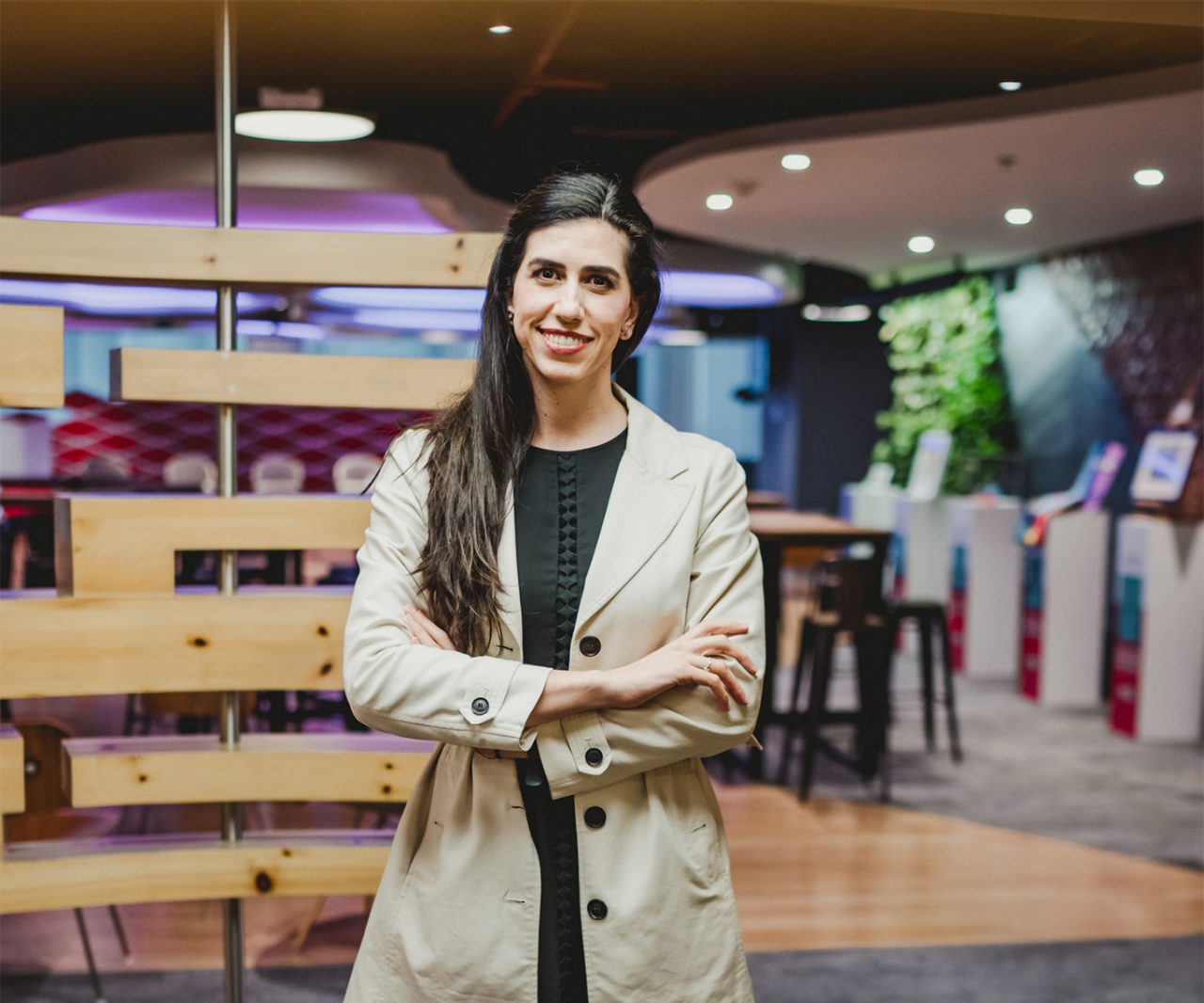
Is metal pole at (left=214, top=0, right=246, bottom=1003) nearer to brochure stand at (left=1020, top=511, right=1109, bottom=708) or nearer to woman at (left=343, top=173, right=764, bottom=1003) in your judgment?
woman at (left=343, top=173, right=764, bottom=1003)

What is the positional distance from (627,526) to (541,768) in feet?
1.08

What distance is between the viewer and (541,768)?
5.27 feet

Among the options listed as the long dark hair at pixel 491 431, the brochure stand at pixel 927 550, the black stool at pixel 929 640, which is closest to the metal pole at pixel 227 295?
the long dark hair at pixel 491 431

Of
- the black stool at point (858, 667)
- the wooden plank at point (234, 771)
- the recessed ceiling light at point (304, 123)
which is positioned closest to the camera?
the wooden plank at point (234, 771)

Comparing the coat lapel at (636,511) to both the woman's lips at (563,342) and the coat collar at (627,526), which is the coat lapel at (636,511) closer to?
the coat collar at (627,526)

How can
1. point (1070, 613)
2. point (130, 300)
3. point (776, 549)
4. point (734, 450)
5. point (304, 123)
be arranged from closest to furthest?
point (304, 123)
point (776, 549)
point (734, 450)
point (1070, 613)
point (130, 300)

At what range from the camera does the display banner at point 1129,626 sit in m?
6.63

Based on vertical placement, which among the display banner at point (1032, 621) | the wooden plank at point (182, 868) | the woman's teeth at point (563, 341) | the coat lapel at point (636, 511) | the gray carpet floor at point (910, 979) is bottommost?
the gray carpet floor at point (910, 979)

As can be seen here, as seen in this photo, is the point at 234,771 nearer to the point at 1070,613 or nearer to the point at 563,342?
the point at 563,342

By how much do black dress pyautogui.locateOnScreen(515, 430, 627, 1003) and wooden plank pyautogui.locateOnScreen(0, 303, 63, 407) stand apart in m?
1.10

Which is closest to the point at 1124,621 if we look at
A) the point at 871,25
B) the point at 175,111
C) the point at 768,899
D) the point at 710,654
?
the point at 768,899

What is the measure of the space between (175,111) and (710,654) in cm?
500

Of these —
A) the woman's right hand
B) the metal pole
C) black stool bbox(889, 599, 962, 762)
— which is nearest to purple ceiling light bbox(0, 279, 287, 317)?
black stool bbox(889, 599, 962, 762)

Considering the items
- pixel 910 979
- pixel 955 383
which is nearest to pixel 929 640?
pixel 910 979
